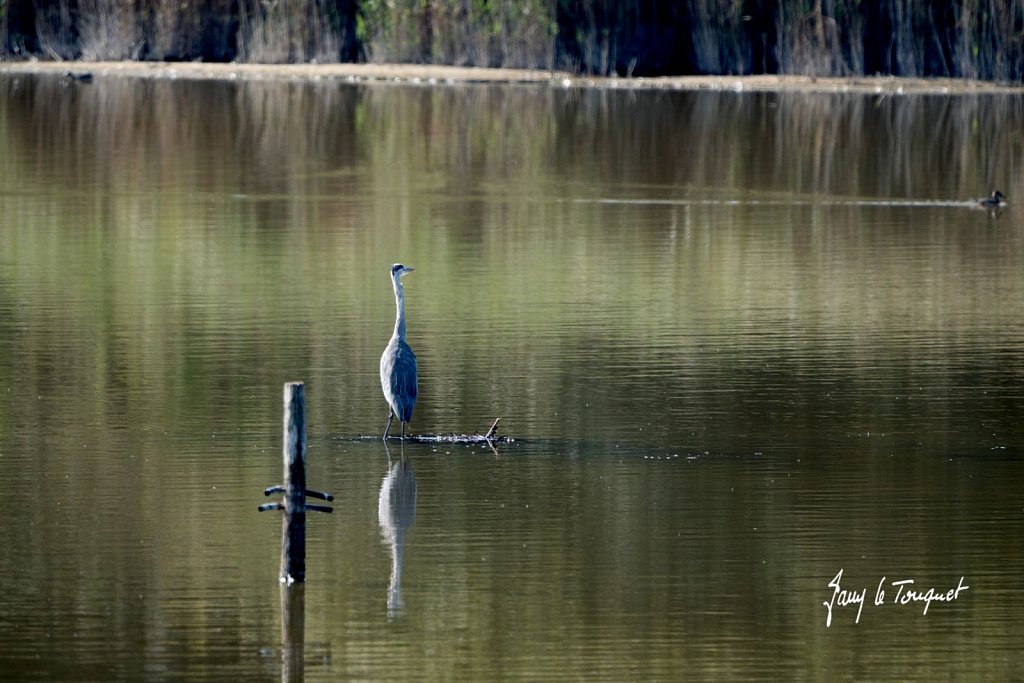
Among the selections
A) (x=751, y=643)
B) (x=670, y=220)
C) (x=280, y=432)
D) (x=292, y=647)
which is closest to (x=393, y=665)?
(x=292, y=647)

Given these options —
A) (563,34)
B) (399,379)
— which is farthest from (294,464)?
(563,34)

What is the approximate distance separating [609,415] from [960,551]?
436 centimetres

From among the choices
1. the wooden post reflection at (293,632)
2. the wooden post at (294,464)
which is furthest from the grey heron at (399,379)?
the wooden post at (294,464)

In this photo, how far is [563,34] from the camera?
183 feet

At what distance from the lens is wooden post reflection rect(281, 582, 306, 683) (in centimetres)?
1155

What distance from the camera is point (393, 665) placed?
1166 cm

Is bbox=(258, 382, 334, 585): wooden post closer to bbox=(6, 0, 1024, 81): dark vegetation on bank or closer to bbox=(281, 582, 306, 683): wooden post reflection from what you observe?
bbox=(281, 582, 306, 683): wooden post reflection

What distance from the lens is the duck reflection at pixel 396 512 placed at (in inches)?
507

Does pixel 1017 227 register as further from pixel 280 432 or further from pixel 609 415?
pixel 280 432
